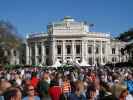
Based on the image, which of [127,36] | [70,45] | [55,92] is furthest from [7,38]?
[55,92]

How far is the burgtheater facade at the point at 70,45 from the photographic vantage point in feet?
444

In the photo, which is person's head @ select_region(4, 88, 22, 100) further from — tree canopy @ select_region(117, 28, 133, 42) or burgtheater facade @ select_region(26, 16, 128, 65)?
burgtheater facade @ select_region(26, 16, 128, 65)

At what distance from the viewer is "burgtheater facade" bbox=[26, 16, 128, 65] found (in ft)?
444

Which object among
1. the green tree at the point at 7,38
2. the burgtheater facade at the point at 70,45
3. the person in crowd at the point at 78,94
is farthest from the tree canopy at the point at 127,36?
the person in crowd at the point at 78,94

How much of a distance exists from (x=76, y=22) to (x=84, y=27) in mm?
6968

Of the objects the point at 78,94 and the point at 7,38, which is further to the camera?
the point at 7,38

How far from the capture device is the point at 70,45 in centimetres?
13675

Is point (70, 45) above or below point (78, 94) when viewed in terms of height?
above

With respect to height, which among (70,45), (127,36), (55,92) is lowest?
(55,92)

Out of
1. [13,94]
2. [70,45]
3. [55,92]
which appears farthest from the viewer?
[70,45]

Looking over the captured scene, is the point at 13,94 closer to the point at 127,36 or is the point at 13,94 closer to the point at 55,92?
the point at 55,92

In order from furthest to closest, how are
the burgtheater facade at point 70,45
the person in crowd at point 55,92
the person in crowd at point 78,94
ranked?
the burgtheater facade at point 70,45
the person in crowd at point 55,92
the person in crowd at point 78,94

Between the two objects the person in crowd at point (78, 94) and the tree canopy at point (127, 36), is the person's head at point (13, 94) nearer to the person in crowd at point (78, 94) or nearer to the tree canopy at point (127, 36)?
the person in crowd at point (78, 94)

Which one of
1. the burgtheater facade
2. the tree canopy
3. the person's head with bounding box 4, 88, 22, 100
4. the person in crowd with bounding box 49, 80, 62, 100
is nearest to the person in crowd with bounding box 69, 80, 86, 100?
the person's head with bounding box 4, 88, 22, 100
